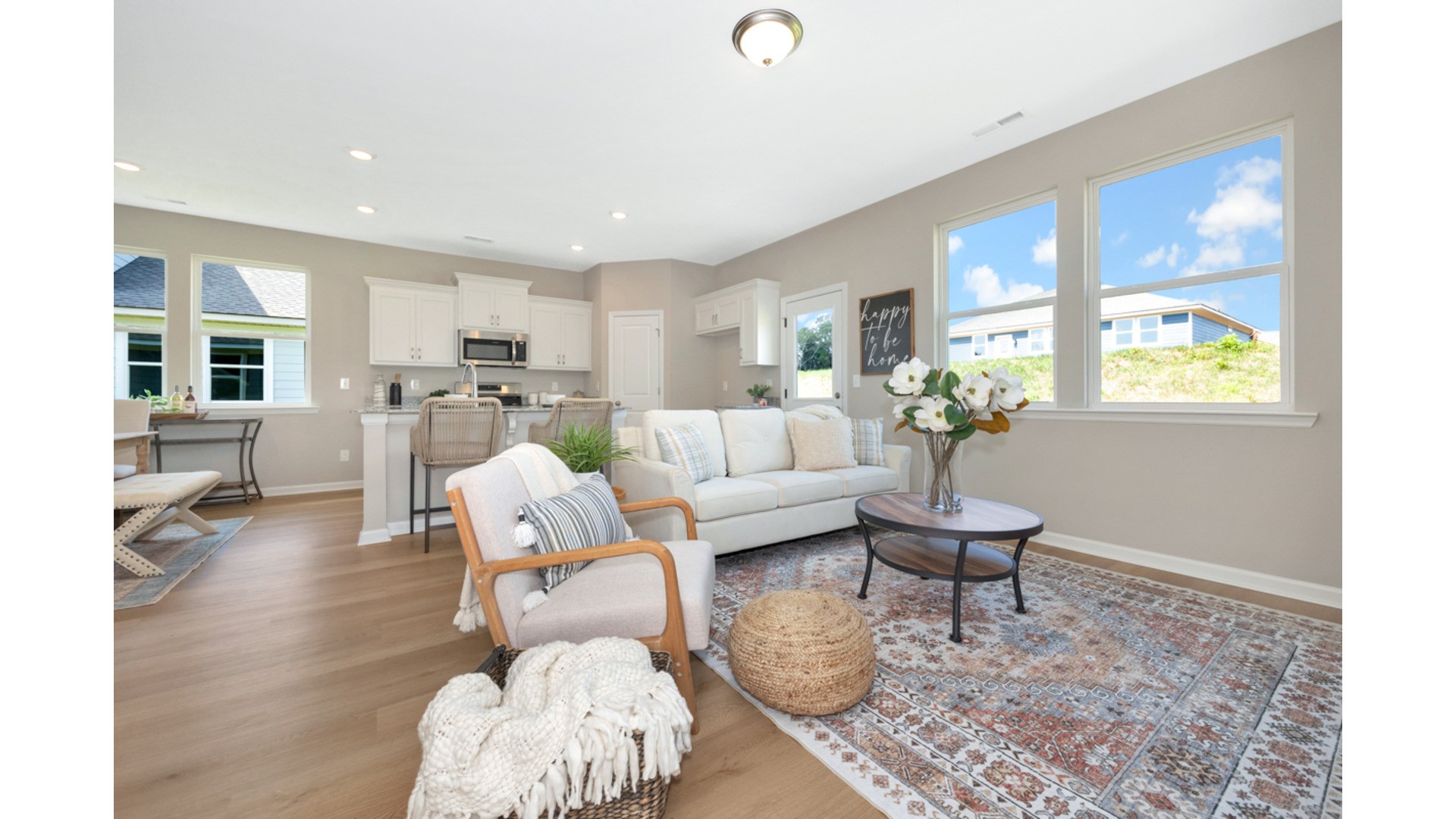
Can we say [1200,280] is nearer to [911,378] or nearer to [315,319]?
[911,378]

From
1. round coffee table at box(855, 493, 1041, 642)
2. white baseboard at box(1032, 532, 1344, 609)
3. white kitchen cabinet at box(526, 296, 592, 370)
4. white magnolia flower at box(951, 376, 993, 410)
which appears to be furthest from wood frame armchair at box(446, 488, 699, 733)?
white kitchen cabinet at box(526, 296, 592, 370)

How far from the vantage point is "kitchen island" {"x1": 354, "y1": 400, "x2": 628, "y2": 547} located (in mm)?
3693

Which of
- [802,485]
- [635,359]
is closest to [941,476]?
[802,485]

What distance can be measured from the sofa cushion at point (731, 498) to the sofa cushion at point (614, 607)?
1.13 m

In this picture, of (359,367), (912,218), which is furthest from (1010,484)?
(359,367)

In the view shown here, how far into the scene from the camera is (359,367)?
5699 mm


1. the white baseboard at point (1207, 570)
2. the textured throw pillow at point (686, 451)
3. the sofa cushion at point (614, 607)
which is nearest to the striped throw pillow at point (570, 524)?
the sofa cushion at point (614, 607)

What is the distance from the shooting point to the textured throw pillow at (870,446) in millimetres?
3842

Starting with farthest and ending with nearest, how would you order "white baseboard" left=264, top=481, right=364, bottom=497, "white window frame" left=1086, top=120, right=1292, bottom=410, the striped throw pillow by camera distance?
"white baseboard" left=264, top=481, right=364, bottom=497 < "white window frame" left=1086, top=120, right=1292, bottom=410 < the striped throw pillow

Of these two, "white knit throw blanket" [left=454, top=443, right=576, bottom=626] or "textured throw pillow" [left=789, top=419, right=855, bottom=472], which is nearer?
"white knit throw blanket" [left=454, top=443, right=576, bottom=626]

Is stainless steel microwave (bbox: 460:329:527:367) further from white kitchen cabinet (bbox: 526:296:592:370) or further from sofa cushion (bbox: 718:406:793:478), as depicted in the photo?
sofa cushion (bbox: 718:406:793:478)

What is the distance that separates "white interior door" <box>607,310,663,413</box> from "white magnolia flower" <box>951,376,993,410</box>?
435 centimetres

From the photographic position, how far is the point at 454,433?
11.5 feet

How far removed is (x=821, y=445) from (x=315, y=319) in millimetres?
5401
